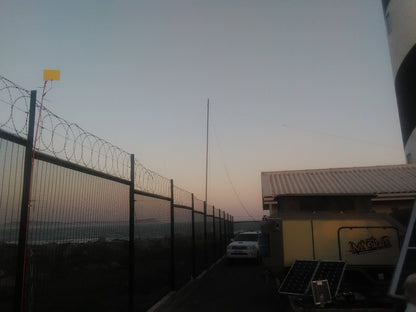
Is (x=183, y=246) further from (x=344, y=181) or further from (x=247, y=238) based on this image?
(x=247, y=238)

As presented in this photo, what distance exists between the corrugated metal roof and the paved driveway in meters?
3.18

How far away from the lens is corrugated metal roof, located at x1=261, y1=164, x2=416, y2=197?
13.6 meters

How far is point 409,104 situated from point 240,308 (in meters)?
16.3

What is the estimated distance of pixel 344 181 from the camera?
15188 millimetres

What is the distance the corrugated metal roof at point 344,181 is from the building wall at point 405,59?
11.1 ft

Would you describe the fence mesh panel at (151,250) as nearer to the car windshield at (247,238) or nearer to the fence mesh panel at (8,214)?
the fence mesh panel at (8,214)

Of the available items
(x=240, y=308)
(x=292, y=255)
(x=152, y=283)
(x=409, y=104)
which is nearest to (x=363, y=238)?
(x=292, y=255)

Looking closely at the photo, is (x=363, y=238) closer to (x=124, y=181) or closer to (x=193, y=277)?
(x=124, y=181)

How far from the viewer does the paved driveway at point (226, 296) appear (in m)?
8.51

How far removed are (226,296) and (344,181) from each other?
7.92 meters

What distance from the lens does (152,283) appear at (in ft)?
26.2

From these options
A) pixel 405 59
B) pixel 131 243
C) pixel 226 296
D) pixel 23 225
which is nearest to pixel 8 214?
pixel 23 225

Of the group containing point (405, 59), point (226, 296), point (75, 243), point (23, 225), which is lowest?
point (226, 296)

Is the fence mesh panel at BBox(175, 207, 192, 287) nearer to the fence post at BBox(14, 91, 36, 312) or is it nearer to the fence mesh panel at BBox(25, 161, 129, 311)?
the fence mesh panel at BBox(25, 161, 129, 311)
